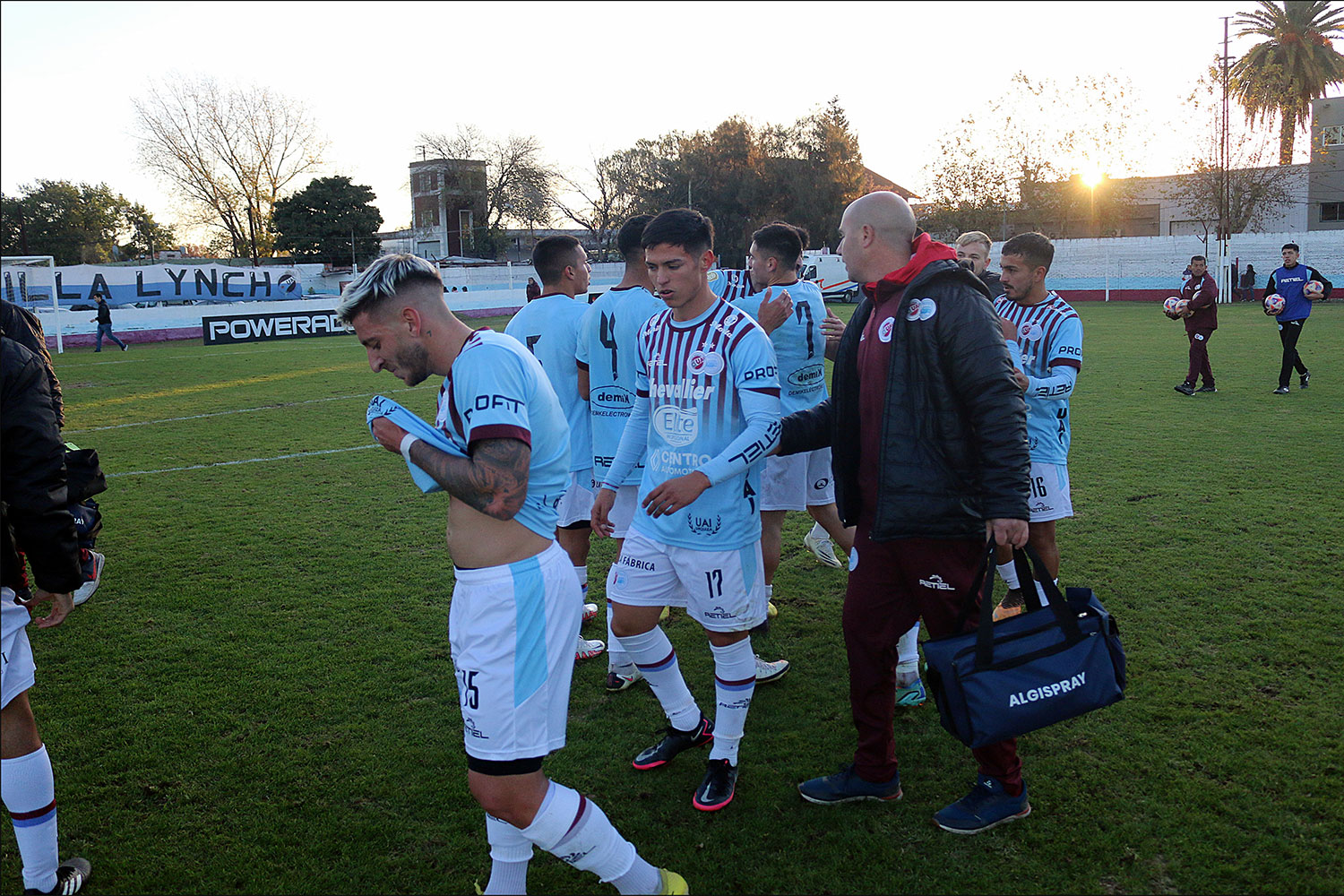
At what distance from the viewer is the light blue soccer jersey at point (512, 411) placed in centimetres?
243

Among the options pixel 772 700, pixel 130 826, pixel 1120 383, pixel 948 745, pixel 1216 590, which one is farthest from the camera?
pixel 1120 383

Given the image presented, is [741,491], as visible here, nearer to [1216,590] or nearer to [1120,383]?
[1216,590]

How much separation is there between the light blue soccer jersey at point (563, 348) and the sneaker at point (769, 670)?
4.85 feet

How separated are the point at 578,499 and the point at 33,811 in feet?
9.19

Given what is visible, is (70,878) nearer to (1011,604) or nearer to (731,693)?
(731,693)

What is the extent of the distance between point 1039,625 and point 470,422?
2013mm

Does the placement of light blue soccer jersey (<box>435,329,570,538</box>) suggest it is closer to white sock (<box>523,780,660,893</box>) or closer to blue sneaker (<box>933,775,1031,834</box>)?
white sock (<box>523,780,660,893</box>)

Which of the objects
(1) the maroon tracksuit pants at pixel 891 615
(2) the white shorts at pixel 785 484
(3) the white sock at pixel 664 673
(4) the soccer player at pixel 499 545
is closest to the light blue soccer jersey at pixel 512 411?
(4) the soccer player at pixel 499 545

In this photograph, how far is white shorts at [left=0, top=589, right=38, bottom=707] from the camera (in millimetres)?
2758

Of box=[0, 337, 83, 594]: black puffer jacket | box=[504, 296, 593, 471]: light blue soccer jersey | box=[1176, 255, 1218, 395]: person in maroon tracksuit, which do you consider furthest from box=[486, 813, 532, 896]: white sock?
box=[1176, 255, 1218, 395]: person in maroon tracksuit

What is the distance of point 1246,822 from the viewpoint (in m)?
3.30

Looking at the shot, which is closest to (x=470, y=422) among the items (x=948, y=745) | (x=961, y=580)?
(x=961, y=580)

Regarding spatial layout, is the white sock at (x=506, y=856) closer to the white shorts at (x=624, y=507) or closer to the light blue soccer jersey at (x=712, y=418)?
the light blue soccer jersey at (x=712, y=418)

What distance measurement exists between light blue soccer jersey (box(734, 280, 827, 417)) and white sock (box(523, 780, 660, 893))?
3068 millimetres
